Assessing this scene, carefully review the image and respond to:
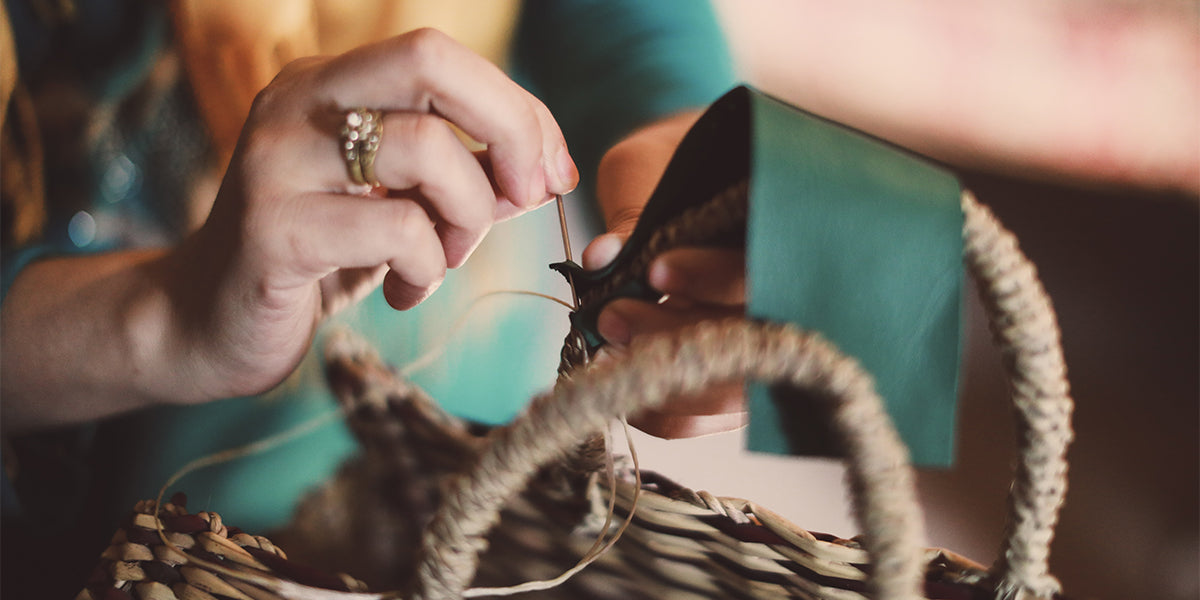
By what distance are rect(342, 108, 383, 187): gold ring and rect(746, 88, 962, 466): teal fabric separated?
0.18 m

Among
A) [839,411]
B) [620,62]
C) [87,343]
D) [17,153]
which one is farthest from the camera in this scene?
[620,62]

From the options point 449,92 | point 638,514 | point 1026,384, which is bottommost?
point 638,514

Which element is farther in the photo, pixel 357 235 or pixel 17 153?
pixel 17 153

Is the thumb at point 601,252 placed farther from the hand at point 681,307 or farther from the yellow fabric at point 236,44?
the yellow fabric at point 236,44

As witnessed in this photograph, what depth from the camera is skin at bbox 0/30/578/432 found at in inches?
11.7

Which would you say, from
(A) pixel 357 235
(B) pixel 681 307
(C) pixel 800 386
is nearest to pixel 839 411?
(C) pixel 800 386

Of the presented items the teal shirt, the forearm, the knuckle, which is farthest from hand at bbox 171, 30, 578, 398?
the teal shirt

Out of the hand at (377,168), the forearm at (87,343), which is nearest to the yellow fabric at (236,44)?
the forearm at (87,343)

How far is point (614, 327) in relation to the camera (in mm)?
320

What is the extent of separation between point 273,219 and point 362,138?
0.06 metres

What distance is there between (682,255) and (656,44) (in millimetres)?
463

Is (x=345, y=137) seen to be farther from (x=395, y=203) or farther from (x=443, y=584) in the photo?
(x=443, y=584)

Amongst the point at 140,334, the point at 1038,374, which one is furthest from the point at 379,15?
the point at 1038,374

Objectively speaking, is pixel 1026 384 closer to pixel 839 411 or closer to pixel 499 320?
pixel 839 411
